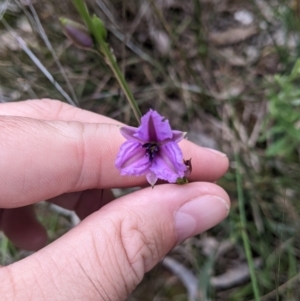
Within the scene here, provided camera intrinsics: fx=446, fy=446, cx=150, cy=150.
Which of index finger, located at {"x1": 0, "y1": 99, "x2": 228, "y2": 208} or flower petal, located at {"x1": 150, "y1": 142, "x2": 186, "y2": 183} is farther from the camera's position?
index finger, located at {"x1": 0, "y1": 99, "x2": 228, "y2": 208}

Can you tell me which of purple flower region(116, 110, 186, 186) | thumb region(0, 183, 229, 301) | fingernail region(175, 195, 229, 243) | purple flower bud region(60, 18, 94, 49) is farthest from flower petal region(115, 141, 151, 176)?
purple flower bud region(60, 18, 94, 49)

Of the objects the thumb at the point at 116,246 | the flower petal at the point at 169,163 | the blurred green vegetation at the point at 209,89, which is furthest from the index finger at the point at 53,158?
the blurred green vegetation at the point at 209,89

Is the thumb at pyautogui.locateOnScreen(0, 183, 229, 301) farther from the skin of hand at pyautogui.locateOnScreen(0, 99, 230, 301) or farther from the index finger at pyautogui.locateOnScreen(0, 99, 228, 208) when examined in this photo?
the index finger at pyautogui.locateOnScreen(0, 99, 228, 208)

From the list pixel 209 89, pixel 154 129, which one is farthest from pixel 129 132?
pixel 209 89

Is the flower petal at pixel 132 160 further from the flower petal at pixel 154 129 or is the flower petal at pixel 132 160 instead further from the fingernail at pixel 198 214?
the fingernail at pixel 198 214

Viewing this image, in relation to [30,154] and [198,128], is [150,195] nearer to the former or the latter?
[30,154]

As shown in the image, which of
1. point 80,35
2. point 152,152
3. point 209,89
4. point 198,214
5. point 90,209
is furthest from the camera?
point 209,89

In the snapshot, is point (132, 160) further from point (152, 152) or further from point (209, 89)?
point (209, 89)
